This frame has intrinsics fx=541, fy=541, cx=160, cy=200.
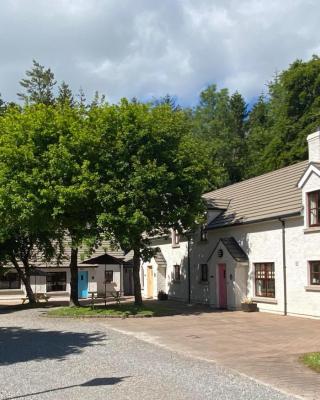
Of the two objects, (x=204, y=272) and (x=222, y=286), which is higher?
(x=204, y=272)

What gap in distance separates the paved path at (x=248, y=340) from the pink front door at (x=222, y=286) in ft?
11.3

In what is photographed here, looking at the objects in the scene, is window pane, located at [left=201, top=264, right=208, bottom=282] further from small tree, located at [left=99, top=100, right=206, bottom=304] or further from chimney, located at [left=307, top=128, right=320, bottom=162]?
chimney, located at [left=307, top=128, right=320, bottom=162]

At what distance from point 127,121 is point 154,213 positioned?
4639mm

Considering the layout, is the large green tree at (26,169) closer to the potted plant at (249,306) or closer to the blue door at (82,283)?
the potted plant at (249,306)

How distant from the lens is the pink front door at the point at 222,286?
2986 centimetres

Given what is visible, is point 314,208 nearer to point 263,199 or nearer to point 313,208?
point 313,208

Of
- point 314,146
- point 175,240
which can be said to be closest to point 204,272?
point 175,240

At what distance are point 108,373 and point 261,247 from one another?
1666 cm

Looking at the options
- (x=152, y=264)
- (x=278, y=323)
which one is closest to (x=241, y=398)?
(x=278, y=323)

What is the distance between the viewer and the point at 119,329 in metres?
20.1

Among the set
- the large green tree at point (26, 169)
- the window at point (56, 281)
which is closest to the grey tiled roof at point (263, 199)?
the large green tree at point (26, 169)

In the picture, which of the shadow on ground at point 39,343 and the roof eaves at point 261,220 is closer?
the shadow on ground at point 39,343

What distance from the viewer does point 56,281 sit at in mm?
44594

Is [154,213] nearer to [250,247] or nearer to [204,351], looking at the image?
[250,247]
